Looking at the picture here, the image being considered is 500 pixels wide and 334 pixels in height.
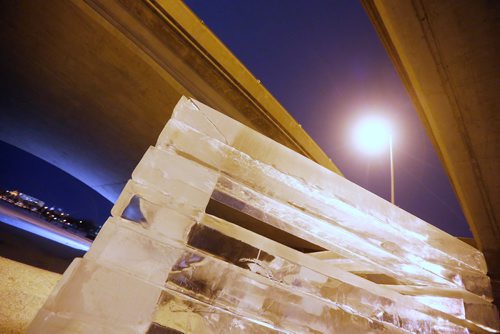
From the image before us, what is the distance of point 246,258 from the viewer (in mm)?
1363

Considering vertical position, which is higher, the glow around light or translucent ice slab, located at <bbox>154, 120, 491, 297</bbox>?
the glow around light

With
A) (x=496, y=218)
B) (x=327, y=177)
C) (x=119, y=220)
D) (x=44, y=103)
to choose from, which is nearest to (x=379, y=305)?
(x=327, y=177)

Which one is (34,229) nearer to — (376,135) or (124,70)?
(124,70)

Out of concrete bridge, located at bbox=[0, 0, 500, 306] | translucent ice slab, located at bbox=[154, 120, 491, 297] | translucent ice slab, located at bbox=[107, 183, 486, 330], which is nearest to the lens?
translucent ice slab, located at bbox=[107, 183, 486, 330]

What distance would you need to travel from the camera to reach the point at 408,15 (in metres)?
3.53

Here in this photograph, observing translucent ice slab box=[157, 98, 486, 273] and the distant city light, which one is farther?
the distant city light

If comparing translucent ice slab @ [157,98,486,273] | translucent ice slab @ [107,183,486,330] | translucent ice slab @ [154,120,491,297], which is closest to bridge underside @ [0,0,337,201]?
translucent ice slab @ [157,98,486,273]

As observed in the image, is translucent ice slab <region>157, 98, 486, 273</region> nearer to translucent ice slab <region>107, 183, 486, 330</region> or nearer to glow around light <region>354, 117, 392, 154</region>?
translucent ice slab <region>107, 183, 486, 330</region>

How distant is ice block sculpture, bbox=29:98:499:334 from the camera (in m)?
1.09

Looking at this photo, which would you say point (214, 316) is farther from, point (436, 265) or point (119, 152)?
point (119, 152)

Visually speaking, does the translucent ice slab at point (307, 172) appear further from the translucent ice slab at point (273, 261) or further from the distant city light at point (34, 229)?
the distant city light at point (34, 229)

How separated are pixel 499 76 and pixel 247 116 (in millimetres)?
4056

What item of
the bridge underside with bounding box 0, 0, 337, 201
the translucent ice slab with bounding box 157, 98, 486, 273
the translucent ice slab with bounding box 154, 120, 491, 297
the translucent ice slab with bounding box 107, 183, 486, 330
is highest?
the bridge underside with bounding box 0, 0, 337, 201

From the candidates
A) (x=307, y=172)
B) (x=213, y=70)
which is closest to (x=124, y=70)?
(x=213, y=70)
